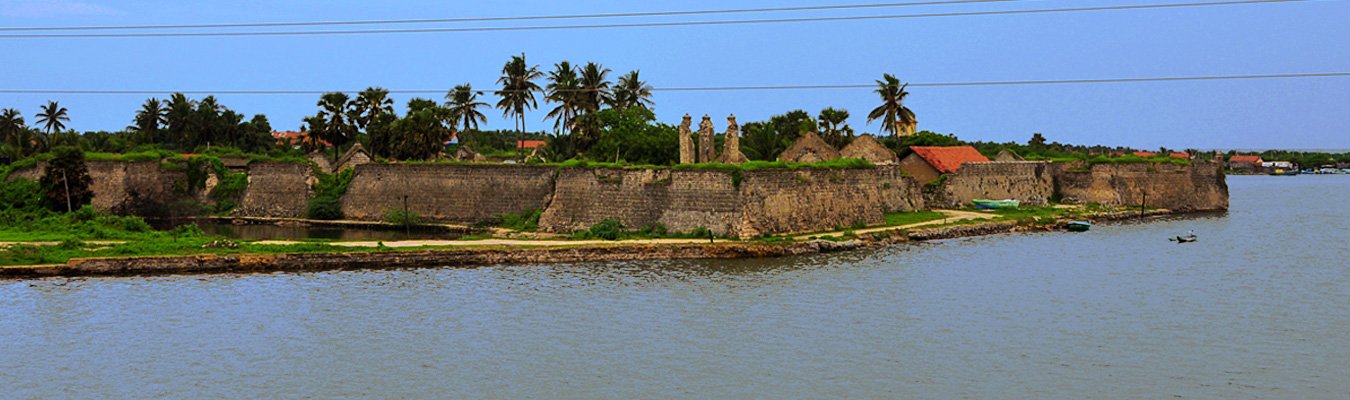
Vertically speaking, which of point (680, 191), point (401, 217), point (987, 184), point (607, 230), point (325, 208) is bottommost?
point (607, 230)

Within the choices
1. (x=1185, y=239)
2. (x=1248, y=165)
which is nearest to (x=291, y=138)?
(x=1185, y=239)

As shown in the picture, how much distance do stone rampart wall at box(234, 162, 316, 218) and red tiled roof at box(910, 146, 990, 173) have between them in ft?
80.8

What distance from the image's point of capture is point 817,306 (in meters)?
27.2

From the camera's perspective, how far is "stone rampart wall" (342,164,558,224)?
43.2 metres

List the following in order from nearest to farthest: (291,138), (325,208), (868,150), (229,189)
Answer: (325,208), (229,189), (868,150), (291,138)

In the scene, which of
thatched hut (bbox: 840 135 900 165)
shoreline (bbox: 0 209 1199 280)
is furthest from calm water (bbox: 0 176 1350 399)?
thatched hut (bbox: 840 135 900 165)

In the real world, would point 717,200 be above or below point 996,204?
above

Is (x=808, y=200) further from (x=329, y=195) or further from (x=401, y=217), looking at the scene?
(x=329, y=195)

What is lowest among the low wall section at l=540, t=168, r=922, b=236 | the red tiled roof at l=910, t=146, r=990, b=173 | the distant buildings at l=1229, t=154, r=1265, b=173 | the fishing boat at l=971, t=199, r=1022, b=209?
the distant buildings at l=1229, t=154, r=1265, b=173

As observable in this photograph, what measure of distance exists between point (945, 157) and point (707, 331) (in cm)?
3415

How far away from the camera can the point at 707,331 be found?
80.5 feet

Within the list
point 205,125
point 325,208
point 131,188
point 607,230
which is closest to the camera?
point 607,230

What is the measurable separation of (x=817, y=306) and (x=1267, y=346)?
8.40m

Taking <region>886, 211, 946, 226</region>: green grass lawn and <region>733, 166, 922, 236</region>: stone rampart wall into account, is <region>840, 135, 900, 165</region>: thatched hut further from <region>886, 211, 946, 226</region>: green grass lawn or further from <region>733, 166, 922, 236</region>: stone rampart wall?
<region>733, 166, 922, 236</region>: stone rampart wall
